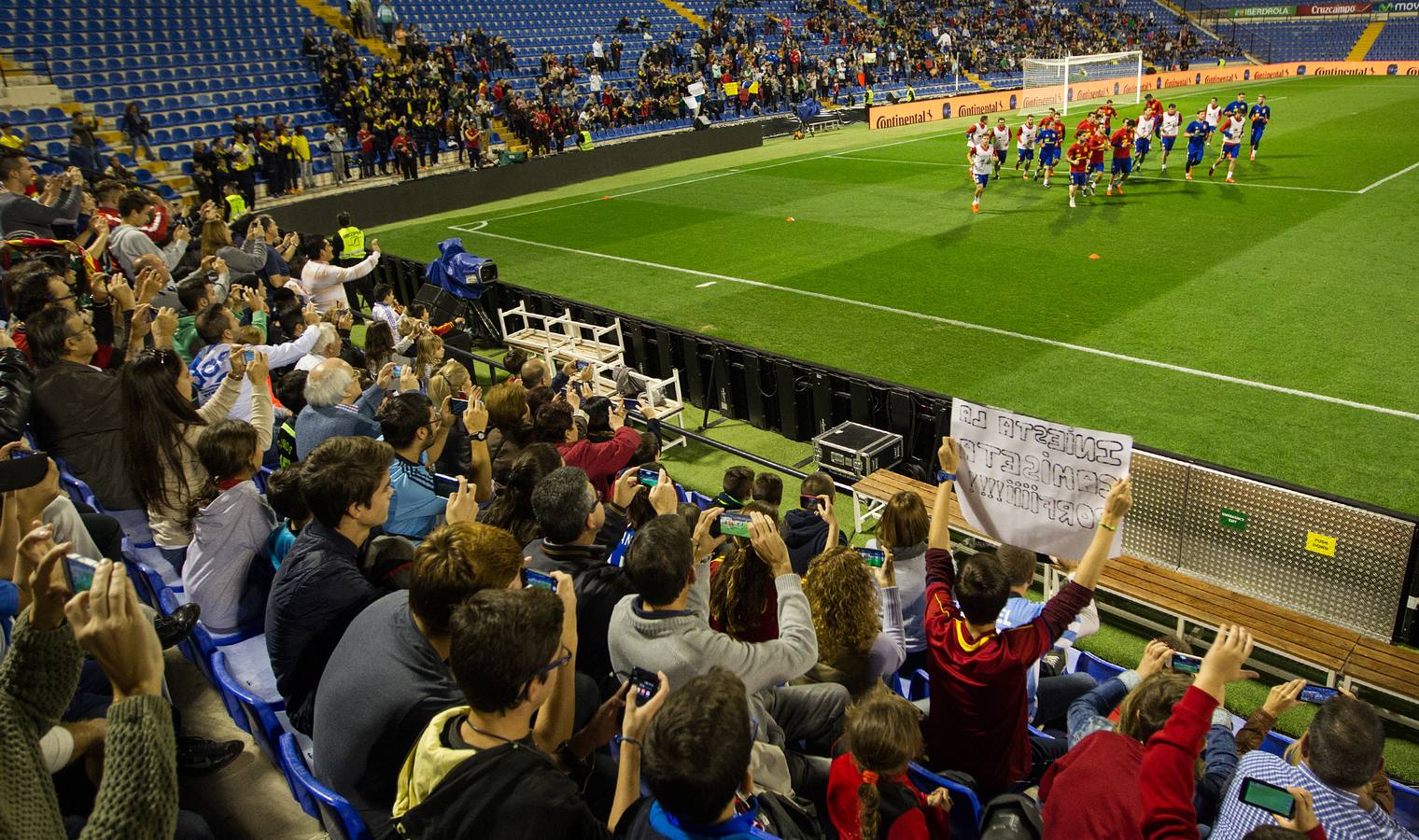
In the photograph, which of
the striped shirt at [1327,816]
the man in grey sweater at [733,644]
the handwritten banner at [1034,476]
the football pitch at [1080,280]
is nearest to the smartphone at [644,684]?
the man in grey sweater at [733,644]

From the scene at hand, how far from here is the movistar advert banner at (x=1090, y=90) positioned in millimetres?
38094

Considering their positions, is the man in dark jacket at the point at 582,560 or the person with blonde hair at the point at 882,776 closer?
the person with blonde hair at the point at 882,776

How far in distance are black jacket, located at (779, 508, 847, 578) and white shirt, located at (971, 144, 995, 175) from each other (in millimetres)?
17108

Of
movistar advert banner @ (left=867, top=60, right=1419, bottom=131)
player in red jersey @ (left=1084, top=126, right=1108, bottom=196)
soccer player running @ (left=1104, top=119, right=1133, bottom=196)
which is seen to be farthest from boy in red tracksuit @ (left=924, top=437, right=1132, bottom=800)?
movistar advert banner @ (left=867, top=60, right=1419, bottom=131)

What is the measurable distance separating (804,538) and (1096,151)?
719 inches

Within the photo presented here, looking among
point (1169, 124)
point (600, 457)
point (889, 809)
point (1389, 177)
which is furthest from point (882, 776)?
point (1169, 124)

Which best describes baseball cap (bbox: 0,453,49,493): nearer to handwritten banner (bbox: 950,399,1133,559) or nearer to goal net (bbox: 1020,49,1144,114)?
handwritten banner (bbox: 950,399,1133,559)

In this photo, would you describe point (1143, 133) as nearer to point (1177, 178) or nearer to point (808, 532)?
point (1177, 178)

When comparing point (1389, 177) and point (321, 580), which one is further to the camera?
point (1389, 177)

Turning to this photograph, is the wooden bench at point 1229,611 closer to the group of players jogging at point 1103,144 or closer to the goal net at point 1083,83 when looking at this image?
the group of players jogging at point 1103,144

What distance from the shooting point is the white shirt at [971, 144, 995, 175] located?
20141mm

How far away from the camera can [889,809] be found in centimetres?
298

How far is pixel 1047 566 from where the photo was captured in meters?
6.46

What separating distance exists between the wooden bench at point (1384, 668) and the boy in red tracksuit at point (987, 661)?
2.42 metres
